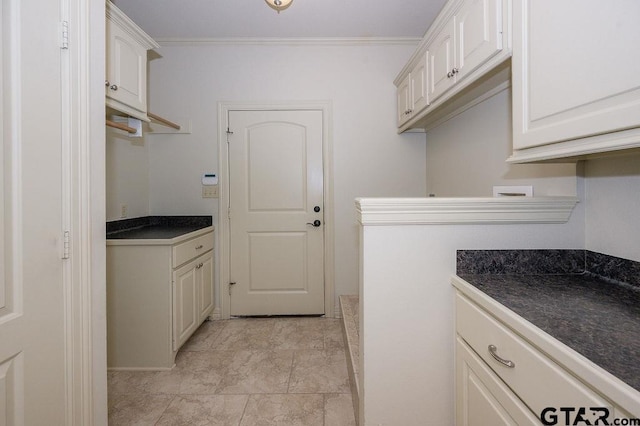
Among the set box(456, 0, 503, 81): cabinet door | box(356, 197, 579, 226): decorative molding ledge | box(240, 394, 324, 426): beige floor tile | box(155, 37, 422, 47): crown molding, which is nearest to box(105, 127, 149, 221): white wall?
box(155, 37, 422, 47): crown molding

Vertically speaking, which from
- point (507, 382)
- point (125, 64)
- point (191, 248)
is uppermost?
point (125, 64)

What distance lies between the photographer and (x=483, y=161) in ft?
7.05

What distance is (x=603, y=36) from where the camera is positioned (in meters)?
0.80

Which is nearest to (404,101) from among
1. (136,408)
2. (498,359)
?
(498,359)

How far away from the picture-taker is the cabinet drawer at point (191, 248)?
228cm

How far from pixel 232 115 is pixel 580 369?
121 inches

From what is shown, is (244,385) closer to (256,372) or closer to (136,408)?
(256,372)

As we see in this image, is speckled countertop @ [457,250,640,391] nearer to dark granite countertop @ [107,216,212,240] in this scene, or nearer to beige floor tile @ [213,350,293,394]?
beige floor tile @ [213,350,293,394]

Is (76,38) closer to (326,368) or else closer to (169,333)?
(169,333)

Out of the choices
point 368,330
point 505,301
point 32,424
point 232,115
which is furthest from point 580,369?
point 232,115

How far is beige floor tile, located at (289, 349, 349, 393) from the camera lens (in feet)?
6.51

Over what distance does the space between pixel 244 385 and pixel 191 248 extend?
1097mm

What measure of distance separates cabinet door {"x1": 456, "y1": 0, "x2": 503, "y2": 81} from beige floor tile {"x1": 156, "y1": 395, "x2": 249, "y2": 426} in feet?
7.05

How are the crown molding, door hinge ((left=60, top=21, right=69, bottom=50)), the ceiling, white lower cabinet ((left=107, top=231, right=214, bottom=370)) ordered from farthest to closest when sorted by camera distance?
the crown molding < the ceiling < white lower cabinet ((left=107, top=231, right=214, bottom=370)) < door hinge ((left=60, top=21, right=69, bottom=50))
